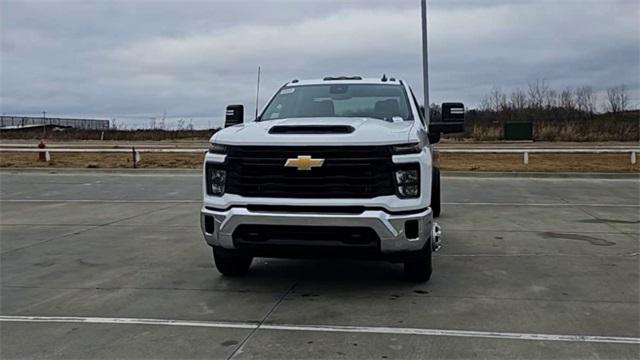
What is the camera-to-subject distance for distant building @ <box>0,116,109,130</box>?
293ft

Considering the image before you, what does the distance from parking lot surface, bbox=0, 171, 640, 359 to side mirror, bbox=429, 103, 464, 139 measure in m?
1.52

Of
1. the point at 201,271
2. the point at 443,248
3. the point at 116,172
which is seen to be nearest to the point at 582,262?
the point at 443,248

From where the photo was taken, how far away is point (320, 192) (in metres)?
5.54

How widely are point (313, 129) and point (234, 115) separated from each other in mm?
2155

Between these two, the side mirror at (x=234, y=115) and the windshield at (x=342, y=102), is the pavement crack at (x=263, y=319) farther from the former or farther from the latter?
the side mirror at (x=234, y=115)

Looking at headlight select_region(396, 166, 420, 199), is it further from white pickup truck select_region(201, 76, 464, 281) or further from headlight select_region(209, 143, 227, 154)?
headlight select_region(209, 143, 227, 154)

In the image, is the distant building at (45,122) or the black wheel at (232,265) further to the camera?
the distant building at (45,122)

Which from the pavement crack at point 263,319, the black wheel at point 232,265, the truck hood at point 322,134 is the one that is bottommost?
the pavement crack at point 263,319

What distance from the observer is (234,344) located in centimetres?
459

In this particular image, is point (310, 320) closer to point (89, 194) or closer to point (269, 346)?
point (269, 346)

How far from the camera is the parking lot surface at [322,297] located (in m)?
4.56

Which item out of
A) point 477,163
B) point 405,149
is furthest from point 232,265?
point 477,163

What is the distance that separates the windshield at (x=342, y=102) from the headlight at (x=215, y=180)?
5.16 ft

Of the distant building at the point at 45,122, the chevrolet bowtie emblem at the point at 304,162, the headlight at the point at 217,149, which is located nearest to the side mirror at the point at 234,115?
the headlight at the point at 217,149
